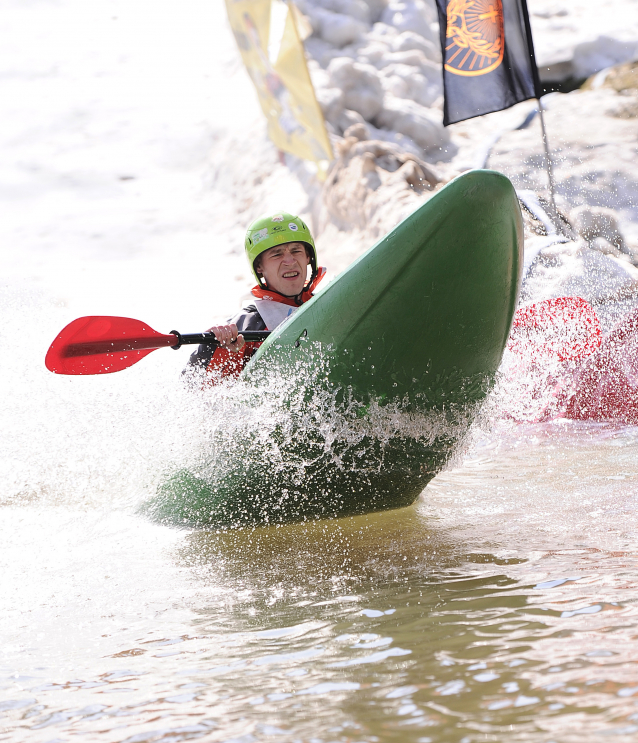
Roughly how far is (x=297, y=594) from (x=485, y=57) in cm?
514

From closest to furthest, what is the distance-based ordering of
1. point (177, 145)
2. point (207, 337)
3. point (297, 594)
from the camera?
point (297, 594), point (207, 337), point (177, 145)

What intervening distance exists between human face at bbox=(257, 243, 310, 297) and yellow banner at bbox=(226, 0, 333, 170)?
560 centimetres

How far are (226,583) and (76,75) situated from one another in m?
16.7

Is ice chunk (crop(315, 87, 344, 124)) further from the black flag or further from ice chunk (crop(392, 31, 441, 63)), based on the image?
the black flag

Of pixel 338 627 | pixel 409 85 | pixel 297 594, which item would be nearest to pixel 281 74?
pixel 409 85

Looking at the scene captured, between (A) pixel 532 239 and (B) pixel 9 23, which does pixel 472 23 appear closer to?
(A) pixel 532 239

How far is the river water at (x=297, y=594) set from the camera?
1245 mm

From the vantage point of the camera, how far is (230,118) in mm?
14164

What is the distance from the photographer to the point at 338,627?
1625 millimetres

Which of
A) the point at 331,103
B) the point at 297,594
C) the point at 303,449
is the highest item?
the point at 331,103

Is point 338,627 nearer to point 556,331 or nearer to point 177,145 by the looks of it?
point 556,331

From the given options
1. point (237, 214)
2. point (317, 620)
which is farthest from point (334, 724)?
point (237, 214)

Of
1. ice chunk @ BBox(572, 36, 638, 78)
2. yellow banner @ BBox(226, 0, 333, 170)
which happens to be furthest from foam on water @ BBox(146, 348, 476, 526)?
ice chunk @ BBox(572, 36, 638, 78)

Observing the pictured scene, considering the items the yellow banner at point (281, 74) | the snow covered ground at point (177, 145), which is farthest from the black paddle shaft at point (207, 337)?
the yellow banner at point (281, 74)
